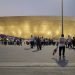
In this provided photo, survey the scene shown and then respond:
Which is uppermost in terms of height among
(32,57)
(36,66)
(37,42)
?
(36,66)

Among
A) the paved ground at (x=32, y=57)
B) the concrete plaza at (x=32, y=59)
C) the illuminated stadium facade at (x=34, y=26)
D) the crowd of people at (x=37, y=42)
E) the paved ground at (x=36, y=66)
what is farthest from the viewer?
the illuminated stadium facade at (x=34, y=26)

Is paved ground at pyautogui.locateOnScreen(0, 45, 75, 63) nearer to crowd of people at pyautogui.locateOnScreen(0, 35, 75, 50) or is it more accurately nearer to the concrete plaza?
the concrete plaza

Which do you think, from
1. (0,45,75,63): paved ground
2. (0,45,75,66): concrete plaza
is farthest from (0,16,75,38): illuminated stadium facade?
(0,45,75,66): concrete plaza

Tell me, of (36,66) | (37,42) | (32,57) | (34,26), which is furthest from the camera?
(34,26)

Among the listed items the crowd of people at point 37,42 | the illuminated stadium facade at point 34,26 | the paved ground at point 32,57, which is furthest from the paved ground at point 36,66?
the illuminated stadium facade at point 34,26

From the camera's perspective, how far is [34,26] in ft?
239

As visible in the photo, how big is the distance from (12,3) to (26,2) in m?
3.34

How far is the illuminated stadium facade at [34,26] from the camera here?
71.5 metres

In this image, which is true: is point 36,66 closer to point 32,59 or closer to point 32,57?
point 32,59

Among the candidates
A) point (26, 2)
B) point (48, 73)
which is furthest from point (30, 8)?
point (48, 73)

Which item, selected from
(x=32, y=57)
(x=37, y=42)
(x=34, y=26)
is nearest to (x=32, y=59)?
(x=32, y=57)

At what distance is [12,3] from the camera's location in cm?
6719

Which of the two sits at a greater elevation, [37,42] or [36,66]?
[36,66]

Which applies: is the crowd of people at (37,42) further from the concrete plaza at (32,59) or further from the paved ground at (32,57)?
the concrete plaza at (32,59)
